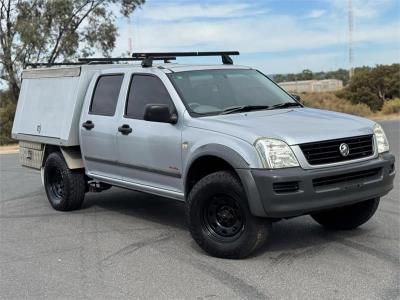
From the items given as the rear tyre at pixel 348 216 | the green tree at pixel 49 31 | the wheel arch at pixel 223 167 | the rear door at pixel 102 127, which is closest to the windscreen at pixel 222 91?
the wheel arch at pixel 223 167

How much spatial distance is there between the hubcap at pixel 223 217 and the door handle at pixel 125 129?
1.55 m

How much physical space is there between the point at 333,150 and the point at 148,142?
2101 millimetres

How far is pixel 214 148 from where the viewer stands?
5.57 m

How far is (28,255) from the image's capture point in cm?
607

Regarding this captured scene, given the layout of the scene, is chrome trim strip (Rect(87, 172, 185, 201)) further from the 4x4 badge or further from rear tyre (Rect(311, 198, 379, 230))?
the 4x4 badge

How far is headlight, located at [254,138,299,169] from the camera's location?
5.15m

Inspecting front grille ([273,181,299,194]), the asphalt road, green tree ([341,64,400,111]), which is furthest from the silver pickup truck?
green tree ([341,64,400,111])

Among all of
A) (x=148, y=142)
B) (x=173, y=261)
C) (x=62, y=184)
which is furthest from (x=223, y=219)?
(x=62, y=184)

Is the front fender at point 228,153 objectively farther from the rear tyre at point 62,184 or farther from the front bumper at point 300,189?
the rear tyre at point 62,184

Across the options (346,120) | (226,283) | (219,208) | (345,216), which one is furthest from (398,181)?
(226,283)

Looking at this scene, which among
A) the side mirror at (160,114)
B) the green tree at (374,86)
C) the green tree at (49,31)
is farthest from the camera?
the green tree at (374,86)

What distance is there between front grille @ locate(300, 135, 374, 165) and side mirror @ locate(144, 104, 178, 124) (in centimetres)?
156

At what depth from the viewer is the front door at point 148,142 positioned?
6.21m

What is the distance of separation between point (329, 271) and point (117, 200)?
4597 millimetres
